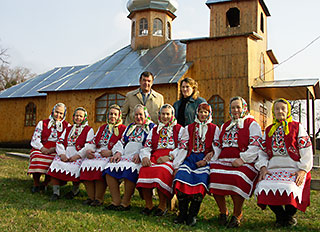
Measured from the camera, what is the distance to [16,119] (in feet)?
63.4

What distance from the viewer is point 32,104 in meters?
19.2

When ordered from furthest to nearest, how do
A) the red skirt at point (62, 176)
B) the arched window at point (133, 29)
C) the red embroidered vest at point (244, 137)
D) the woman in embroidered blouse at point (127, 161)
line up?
the arched window at point (133, 29) → the red skirt at point (62, 176) → the woman in embroidered blouse at point (127, 161) → the red embroidered vest at point (244, 137)

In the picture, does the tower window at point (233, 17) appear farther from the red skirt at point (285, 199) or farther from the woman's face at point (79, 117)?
the red skirt at point (285, 199)

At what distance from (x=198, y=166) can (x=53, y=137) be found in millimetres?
3117

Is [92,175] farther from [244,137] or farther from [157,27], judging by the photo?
[157,27]

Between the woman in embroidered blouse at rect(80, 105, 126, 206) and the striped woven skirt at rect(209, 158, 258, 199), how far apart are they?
1.91 metres

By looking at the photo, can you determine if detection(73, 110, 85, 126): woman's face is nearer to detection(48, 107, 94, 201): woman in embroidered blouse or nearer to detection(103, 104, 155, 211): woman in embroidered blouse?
detection(48, 107, 94, 201): woman in embroidered blouse

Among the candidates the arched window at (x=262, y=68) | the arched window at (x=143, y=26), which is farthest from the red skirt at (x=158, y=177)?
Answer: the arched window at (x=143, y=26)

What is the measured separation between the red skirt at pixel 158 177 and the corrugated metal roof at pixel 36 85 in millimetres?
15256

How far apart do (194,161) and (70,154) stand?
243 cm

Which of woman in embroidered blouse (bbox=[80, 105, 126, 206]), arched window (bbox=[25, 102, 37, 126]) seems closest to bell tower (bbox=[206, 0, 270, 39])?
arched window (bbox=[25, 102, 37, 126])

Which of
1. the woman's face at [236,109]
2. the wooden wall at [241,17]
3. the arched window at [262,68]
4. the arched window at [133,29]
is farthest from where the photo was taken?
the arched window at [133,29]

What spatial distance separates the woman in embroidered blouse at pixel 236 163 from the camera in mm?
4434

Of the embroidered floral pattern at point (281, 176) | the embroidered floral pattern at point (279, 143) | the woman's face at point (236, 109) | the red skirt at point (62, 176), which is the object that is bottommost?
the red skirt at point (62, 176)
